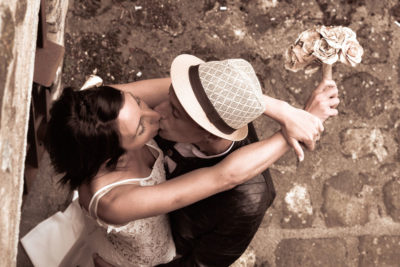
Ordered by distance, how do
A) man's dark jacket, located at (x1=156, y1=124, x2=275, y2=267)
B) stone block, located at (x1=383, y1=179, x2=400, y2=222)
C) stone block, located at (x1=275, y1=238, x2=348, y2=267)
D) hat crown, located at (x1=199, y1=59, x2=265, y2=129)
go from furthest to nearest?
stone block, located at (x1=383, y1=179, x2=400, y2=222) < stone block, located at (x1=275, y1=238, x2=348, y2=267) < man's dark jacket, located at (x1=156, y1=124, x2=275, y2=267) < hat crown, located at (x1=199, y1=59, x2=265, y2=129)

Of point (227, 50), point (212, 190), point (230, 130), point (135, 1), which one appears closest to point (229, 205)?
point (212, 190)

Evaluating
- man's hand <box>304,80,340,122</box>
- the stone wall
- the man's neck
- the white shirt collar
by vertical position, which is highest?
the stone wall

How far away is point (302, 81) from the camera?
11.9 feet

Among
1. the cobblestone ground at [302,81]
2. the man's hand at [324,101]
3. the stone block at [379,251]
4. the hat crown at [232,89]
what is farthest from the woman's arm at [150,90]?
the stone block at [379,251]

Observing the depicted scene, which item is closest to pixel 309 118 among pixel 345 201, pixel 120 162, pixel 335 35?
pixel 335 35

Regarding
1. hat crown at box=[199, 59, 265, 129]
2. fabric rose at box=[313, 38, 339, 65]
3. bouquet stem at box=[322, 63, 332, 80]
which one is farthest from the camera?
bouquet stem at box=[322, 63, 332, 80]

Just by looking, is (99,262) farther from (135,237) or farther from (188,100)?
(188,100)

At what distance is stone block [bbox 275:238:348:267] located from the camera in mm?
3471

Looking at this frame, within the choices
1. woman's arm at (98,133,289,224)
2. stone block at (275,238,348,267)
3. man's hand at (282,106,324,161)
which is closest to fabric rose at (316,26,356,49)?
man's hand at (282,106,324,161)

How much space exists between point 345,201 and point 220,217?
5.50 feet

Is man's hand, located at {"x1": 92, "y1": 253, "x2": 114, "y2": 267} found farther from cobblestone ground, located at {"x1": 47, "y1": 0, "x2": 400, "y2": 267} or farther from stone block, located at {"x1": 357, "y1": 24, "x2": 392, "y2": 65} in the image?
stone block, located at {"x1": 357, "y1": 24, "x2": 392, "y2": 65}

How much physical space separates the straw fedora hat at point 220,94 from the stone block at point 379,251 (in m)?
2.09

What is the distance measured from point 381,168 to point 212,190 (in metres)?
2.11

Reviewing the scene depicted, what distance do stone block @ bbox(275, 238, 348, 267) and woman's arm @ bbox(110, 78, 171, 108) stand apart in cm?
170
